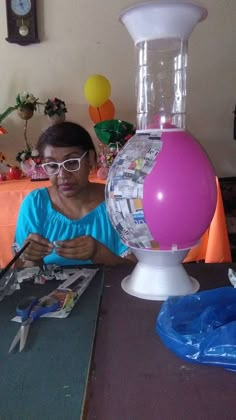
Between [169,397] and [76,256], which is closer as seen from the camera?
[169,397]

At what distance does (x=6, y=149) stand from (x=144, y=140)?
88.4 inches

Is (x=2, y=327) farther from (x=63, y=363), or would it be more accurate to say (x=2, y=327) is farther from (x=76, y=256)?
(x=76, y=256)

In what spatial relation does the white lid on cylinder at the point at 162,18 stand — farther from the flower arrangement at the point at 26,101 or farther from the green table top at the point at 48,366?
the flower arrangement at the point at 26,101

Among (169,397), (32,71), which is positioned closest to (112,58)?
(32,71)

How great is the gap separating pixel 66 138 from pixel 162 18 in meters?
0.49

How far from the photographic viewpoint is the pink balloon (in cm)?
61

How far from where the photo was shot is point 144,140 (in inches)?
25.8

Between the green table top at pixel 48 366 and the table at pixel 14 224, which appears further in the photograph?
the table at pixel 14 224

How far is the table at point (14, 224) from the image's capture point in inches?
64.6

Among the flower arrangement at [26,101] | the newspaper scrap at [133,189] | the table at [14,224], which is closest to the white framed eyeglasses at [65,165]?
the newspaper scrap at [133,189]

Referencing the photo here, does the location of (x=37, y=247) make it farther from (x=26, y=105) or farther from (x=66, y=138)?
(x=26, y=105)

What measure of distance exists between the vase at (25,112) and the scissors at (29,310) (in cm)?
195

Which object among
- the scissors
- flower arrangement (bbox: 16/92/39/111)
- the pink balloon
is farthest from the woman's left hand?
flower arrangement (bbox: 16/92/39/111)

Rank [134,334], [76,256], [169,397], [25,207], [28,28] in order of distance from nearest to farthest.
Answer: [169,397], [134,334], [76,256], [25,207], [28,28]
